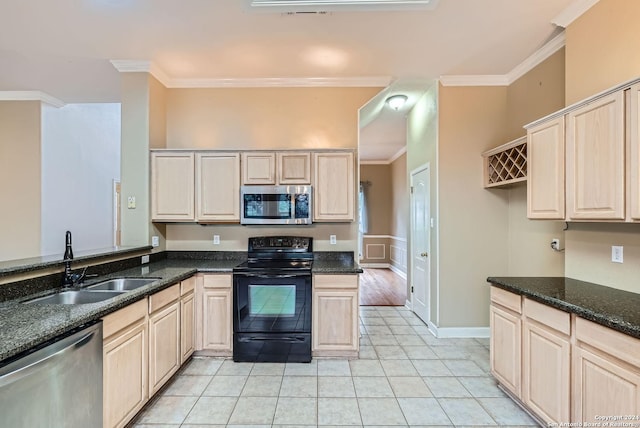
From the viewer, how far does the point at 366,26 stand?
8.42 feet

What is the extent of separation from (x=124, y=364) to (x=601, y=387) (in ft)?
8.79

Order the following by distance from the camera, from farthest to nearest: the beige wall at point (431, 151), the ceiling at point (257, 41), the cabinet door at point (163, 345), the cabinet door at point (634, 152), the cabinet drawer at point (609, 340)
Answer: the beige wall at point (431, 151)
the ceiling at point (257, 41)
the cabinet door at point (163, 345)
the cabinet door at point (634, 152)
the cabinet drawer at point (609, 340)

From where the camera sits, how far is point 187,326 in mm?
2840

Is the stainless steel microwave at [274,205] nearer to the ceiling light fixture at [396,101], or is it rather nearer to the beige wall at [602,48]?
the ceiling light fixture at [396,101]

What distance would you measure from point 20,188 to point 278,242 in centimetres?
358

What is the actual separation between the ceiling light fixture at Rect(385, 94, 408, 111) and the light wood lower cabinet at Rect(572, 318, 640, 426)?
317 centimetres

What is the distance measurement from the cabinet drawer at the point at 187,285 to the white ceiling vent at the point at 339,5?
238cm

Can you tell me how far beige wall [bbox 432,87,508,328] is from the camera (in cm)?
353

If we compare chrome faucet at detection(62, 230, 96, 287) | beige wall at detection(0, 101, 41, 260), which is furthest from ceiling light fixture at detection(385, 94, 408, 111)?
beige wall at detection(0, 101, 41, 260)

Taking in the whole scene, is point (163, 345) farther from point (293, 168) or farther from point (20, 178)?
point (20, 178)

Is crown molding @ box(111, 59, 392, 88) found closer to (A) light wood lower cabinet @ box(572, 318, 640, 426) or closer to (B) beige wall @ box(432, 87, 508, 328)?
(B) beige wall @ box(432, 87, 508, 328)

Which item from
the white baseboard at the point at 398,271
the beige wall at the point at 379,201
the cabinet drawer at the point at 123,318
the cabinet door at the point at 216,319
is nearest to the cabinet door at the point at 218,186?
the cabinet door at the point at 216,319

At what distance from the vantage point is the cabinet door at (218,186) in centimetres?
327

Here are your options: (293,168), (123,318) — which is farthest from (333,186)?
(123,318)
